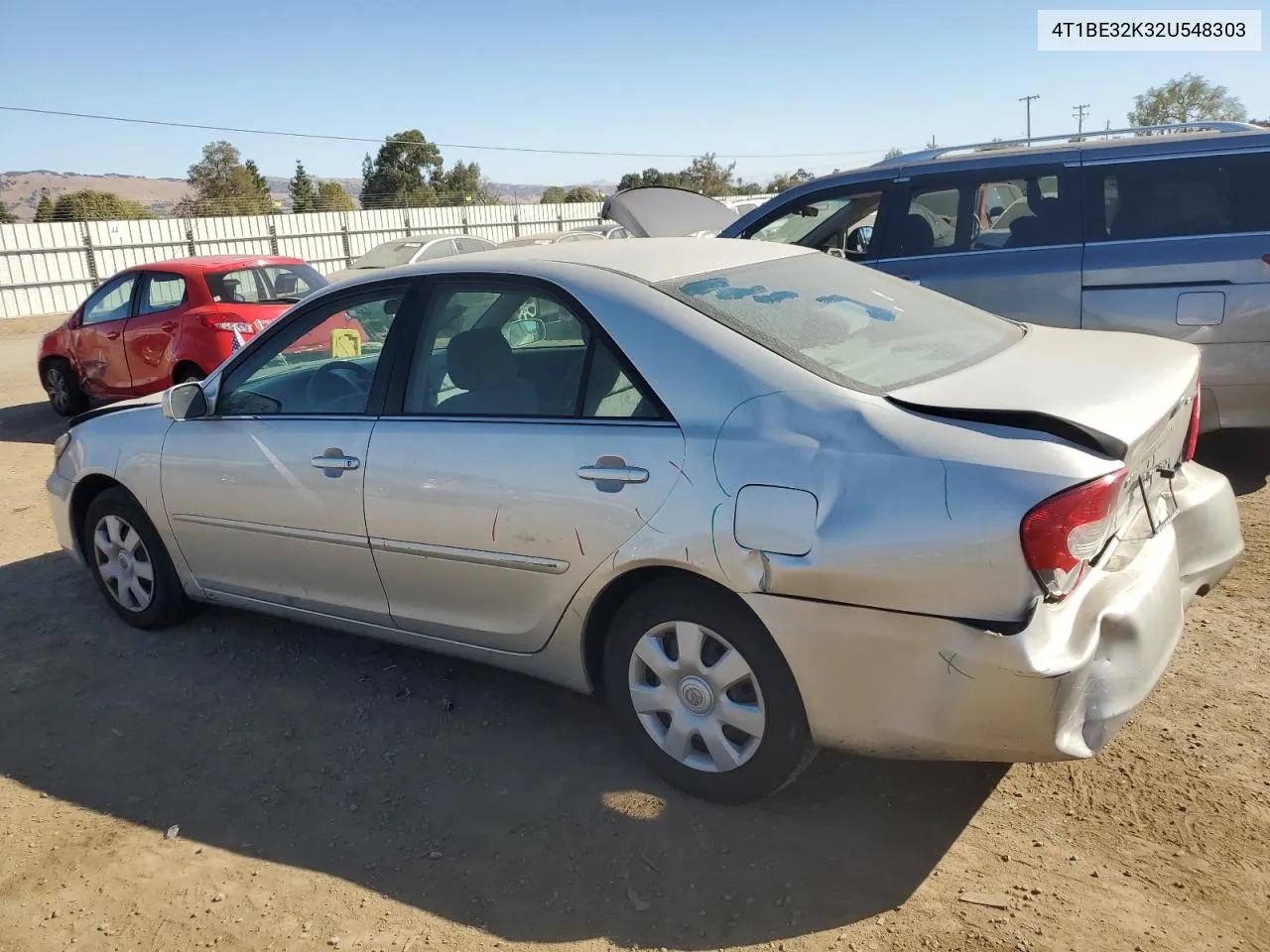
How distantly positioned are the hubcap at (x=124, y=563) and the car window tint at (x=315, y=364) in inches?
35.4

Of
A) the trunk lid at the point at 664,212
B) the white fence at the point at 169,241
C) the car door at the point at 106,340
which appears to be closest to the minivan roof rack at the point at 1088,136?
the trunk lid at the point at 664,212

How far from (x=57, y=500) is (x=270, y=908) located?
2.93 metres

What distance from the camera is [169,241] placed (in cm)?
2630

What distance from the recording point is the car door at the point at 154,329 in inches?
365

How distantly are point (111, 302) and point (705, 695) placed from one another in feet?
30.3

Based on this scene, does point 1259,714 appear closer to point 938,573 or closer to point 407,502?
point 938,573

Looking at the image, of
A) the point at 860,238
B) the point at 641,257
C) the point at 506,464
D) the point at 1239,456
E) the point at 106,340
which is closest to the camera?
the point at 506,464

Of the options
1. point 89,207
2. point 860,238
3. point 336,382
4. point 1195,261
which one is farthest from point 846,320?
point 89,207

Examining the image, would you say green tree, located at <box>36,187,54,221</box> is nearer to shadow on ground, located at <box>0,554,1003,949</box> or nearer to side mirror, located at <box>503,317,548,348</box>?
shadow on ground, located at <box>0,554,1003,949</box>

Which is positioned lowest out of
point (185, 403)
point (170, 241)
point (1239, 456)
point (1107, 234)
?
point (1239, 456)

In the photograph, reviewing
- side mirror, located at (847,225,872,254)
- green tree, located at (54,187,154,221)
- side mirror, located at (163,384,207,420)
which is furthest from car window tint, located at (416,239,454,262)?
green tree, located at (54,187,154,221)

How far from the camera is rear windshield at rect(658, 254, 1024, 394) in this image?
9.73 feet

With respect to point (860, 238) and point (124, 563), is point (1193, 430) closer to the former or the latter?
point (860, 238)

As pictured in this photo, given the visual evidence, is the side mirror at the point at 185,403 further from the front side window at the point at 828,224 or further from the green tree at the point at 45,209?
the green tree at the point at 45,209
